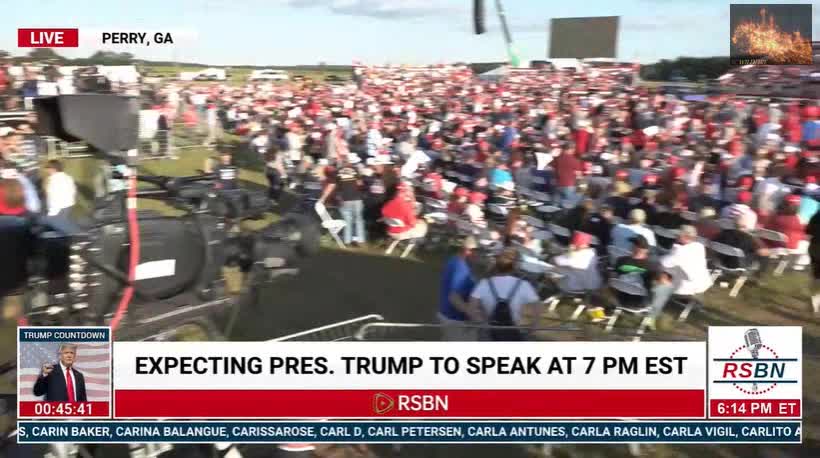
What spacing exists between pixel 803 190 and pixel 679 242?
0.66 m

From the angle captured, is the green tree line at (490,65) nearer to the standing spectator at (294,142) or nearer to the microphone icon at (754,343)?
the standing spectator at (294,142)

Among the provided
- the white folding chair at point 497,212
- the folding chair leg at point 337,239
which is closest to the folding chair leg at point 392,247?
the folding chair leg at point 337,239

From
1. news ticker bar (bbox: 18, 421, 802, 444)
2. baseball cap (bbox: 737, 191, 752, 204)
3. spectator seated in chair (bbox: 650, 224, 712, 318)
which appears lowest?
news ticker bar (bbox: 18, 421, 802, 444)

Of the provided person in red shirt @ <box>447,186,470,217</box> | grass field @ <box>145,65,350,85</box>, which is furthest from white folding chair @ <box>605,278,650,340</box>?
grass field @ <box>145,65,350,85</box>

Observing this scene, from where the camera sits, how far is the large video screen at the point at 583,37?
3086mm

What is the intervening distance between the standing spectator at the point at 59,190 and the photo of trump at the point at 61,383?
61 centimetres

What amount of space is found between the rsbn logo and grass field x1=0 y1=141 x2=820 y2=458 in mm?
139

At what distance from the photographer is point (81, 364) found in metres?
3.19

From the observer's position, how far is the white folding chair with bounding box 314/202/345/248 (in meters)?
4.06

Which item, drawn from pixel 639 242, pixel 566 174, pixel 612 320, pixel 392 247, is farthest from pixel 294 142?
pixel 639 242

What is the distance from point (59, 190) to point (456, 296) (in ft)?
5.45

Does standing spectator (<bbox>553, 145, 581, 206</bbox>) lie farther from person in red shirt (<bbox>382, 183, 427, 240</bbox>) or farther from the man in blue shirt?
person in red shirt (<bbox>382, 183, 427, 240</bbox>)

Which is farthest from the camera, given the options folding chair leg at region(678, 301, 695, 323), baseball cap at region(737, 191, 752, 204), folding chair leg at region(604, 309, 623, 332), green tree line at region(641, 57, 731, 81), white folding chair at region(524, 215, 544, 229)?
baseball cap at region(737, 191, 752, 204)

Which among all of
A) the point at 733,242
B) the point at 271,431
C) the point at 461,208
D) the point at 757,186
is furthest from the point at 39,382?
the point at 757,186
